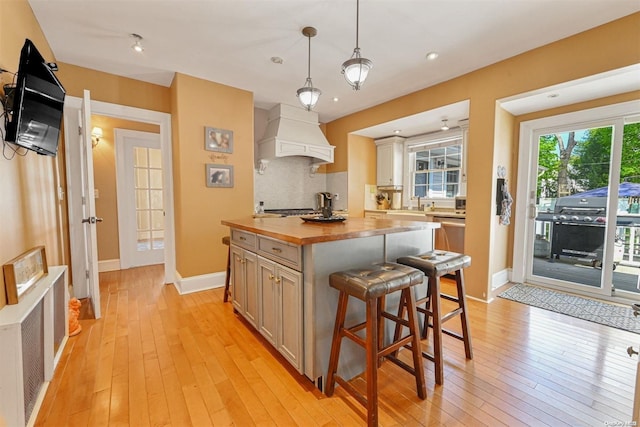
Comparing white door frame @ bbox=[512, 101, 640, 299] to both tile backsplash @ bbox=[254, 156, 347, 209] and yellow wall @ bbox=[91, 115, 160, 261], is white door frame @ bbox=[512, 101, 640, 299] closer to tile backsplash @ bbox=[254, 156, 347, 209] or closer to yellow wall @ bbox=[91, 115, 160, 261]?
tile backsplash @ bbox=[254, 156, 347, 209]

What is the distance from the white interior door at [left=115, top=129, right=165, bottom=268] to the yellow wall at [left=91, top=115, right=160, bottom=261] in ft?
0.22

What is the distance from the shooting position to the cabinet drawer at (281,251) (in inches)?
64.3

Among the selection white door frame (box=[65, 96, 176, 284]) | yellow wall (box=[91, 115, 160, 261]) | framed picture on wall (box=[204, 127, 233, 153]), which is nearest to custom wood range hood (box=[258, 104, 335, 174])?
framed picture on wall (box=[204, 127, 233, 153])

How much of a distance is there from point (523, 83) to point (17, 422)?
14.5 feet

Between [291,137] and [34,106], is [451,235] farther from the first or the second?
[34,106]

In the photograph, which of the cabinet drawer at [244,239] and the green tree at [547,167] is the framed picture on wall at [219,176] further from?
the green tree at [547,167]

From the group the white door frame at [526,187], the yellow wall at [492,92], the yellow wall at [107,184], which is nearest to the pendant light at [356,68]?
the yellow wall at [492,92]

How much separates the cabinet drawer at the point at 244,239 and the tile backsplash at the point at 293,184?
85.8 inches

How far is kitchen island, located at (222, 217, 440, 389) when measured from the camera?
159 cm

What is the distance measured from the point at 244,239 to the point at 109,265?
3.37 metres

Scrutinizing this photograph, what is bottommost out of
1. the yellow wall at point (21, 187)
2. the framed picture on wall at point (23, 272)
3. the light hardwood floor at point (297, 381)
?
the light hardwood floor at point (297, 381)

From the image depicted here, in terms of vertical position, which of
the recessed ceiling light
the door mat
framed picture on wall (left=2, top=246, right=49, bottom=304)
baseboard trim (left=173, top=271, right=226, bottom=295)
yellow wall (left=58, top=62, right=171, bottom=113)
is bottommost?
the door mat

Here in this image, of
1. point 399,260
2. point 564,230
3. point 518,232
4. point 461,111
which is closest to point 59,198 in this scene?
point 399,260

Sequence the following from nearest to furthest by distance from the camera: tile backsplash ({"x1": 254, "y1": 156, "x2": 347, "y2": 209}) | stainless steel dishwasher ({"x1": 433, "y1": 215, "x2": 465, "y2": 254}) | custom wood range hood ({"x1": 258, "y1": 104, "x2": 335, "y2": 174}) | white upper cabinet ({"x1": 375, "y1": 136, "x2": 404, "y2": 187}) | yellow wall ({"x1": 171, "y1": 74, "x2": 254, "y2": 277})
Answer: yellow wall ({"x1": 171, "y1": 74, "x2": 254, "y2": 277}) → stainless steel dishwasher ({"x1": 433, "y1": 215, "x2": 465, "y2": 254}) → custom wood range hood ({"x1": 258, "y1": 104, "x2": 335, "y2": 174}) → tile backsplash ({"x1": 254, "y1": 156, "x2": 347, "y2": 209}) → white upper cabinet ({"x1": 375, "y1": 136, "x2": 404, "y2": 187})
